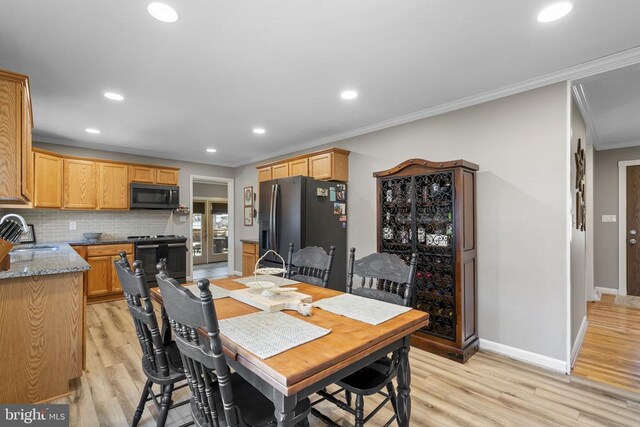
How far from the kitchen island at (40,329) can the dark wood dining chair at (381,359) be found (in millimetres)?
1933

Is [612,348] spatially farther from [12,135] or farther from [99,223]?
[99,223]

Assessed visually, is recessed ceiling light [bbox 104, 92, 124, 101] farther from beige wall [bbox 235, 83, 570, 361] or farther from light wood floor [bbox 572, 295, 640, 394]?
light wood floor [bbox 572, 295, 640, 394]

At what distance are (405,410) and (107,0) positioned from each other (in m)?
2.79

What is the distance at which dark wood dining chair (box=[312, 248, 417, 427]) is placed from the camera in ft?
5.02

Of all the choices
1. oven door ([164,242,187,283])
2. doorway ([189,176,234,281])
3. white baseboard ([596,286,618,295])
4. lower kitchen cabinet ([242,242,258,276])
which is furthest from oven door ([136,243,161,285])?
white baseboard ([596,286,618,295])

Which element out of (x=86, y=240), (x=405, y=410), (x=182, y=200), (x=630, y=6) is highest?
(x=630, y=6)

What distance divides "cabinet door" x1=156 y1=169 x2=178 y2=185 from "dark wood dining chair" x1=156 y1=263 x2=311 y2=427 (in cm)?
483

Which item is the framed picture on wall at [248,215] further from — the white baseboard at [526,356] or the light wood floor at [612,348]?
the light wood floor at [612,348]

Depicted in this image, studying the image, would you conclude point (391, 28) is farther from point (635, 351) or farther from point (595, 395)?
point (635, 351)

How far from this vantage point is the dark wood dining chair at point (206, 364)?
3.29ft

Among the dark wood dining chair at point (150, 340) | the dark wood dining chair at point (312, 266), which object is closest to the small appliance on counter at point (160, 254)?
the dark wood dining chair at point (312, 266)

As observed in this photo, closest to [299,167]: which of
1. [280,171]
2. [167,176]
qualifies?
[280,171]

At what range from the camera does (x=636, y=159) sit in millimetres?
4820

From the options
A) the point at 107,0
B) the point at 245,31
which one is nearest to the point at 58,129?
the point at 107,0
